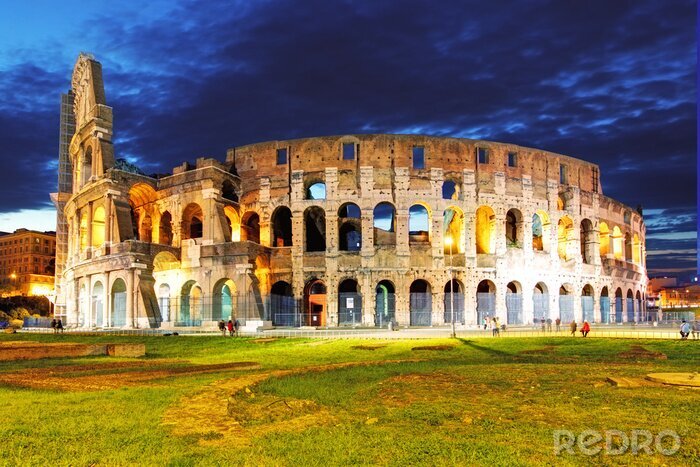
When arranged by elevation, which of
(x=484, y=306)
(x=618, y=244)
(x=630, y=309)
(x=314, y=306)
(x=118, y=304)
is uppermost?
(x=618, y=244)

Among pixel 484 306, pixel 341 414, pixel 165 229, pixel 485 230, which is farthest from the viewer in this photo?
pixel 165 229

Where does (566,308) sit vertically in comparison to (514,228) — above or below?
below

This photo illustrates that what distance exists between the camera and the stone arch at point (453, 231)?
4223 cm

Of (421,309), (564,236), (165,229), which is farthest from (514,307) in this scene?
(165,229)

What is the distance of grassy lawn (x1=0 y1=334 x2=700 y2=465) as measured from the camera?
21.6 ft

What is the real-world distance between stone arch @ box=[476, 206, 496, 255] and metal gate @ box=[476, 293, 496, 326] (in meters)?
3.19

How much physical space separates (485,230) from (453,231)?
2302 mm

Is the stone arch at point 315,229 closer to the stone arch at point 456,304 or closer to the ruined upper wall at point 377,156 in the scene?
the ruined upper wall at point 377,156

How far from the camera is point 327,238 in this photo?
133 ft

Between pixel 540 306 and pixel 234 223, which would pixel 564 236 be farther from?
pixel 234 223

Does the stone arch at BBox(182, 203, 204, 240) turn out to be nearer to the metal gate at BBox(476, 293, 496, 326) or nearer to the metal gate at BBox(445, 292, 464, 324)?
the metal gate at BBox(445, 292, 464, 324)

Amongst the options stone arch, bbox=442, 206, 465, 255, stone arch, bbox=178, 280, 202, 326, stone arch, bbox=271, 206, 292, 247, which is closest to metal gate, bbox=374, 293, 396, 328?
stone arch, bbox=442, 206, 465, 255

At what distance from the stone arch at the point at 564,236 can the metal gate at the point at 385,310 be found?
15405 millimetres

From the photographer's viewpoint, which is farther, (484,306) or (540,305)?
(540,305)
